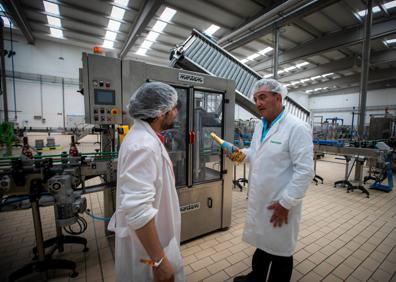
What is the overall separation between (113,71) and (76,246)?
1811mm

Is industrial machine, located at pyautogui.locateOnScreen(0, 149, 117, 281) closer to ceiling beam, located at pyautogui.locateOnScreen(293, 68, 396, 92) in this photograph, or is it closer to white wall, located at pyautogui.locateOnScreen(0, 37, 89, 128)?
white wall, located at pyautogui.locateOnScreen(0, 37, 89, 128)

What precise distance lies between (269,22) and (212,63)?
2.69 metres

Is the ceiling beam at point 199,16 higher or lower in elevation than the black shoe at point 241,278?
higher

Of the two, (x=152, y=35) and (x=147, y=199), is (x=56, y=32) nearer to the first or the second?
(x=152, y=35)

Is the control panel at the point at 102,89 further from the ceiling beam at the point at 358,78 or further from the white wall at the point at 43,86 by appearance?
the ceiling beam at the point at 358,78

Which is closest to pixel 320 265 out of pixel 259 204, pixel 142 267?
pixel 259 204

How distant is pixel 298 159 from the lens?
111cm

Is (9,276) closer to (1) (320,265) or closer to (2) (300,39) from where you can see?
(1) (320,265)

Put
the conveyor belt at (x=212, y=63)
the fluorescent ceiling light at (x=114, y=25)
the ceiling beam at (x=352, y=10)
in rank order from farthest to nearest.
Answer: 1. the fluorescent ceiling light at (x=114, y=25)
2. the ceiling beam at (x=352, y=10)
3. the conveyor belt at (x=212, y=63)

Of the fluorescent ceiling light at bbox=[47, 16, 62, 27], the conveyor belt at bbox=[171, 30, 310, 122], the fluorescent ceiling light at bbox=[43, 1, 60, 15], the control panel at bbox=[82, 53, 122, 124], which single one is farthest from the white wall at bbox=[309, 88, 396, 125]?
the fluorescent ceiling light at bbox=[47, 16, 62, 27]

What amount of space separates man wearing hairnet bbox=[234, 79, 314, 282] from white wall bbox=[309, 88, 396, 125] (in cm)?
1378

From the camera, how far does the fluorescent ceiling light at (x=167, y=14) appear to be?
4897 millimetres

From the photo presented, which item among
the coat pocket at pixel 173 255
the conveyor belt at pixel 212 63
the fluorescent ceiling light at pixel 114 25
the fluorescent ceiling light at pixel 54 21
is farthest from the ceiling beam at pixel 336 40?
the fluorescent ceiling light at pixel 54 21

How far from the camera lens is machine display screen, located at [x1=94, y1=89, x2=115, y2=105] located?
60.4 inches
